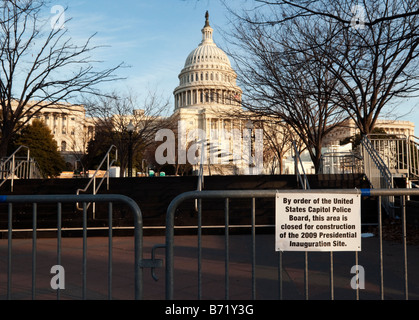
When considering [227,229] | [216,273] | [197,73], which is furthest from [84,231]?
[197,73]

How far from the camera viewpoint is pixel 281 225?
3.31 meters

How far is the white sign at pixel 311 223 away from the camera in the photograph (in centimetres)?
330

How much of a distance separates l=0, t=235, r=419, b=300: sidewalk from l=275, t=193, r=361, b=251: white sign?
130 cm

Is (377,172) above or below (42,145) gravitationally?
below

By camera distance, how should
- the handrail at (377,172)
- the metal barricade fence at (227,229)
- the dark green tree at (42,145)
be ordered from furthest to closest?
the dark green tree at (42,145) < the handrail at (377,172) < the metal barricade fence at (227,229)

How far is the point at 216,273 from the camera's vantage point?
558 centimetres

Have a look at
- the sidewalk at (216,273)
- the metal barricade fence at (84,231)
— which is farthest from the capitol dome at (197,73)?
the metal barricade fence at (84,231)

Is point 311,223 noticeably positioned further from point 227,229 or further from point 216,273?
point 216,273

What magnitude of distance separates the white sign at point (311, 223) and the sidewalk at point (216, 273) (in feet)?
4.26

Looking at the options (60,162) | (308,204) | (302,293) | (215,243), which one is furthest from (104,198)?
(60,162)

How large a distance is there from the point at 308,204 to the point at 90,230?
7366mm

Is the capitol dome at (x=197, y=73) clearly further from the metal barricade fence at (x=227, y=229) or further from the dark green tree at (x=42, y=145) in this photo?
the metal barricade fence at (x=227, y=229)

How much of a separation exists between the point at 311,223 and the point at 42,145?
5925cm

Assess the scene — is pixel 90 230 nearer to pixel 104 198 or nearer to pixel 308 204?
pixel 104 198
